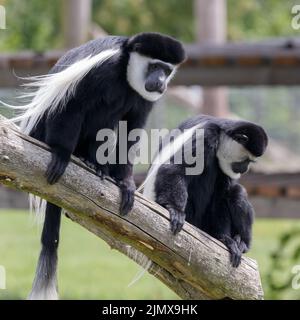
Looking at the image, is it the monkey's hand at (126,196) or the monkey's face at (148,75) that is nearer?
the monkey's hand at (126,196)

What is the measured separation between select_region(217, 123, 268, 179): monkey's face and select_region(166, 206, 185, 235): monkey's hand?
20.1 inches

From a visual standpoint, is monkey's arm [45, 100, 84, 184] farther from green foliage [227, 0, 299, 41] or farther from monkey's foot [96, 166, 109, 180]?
green foliage [227, 0, 299, 41]

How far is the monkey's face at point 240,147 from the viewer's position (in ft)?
11.4

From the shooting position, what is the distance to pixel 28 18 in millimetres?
11383

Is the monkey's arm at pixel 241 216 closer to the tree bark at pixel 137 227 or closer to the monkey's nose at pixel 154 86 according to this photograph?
the tree bark at pixel 137 227

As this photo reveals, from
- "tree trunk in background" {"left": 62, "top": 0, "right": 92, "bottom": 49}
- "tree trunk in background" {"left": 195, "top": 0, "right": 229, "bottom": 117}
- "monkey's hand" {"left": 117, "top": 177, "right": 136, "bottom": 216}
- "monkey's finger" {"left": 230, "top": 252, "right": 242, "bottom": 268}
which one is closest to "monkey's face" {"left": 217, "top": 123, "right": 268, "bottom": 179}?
"monkey's finger" {"left": 230, "top": 252, "right": 242, "bottom": 268}

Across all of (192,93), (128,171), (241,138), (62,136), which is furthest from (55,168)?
(192,93)

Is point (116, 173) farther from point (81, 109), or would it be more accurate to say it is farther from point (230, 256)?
point (230, 256)

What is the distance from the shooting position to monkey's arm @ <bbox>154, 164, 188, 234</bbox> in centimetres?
323

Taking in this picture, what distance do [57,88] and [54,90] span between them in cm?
1

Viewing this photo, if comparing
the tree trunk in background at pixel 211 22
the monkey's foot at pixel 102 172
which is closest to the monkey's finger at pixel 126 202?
the monkey's foot at pixel 102 172

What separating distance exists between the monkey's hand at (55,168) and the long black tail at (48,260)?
49 cm

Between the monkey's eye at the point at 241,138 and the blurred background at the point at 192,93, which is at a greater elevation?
the blurred background at the point at 192,93

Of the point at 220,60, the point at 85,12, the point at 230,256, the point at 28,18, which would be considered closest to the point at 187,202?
the point at 230,256
